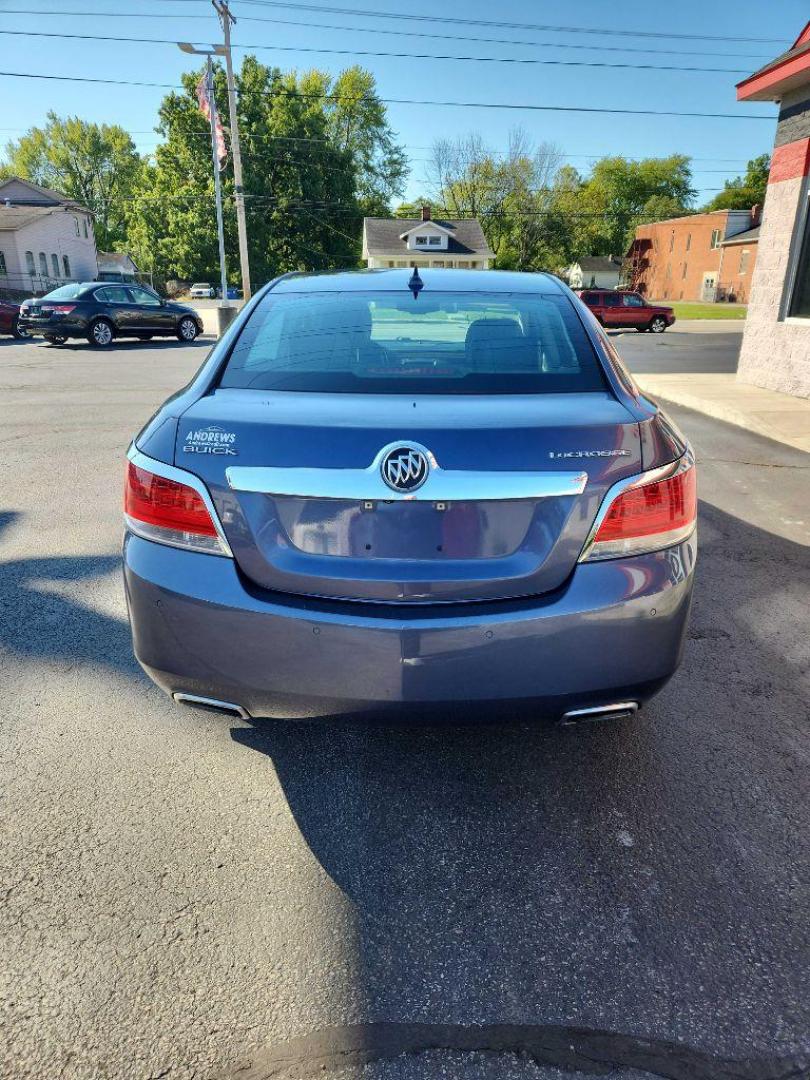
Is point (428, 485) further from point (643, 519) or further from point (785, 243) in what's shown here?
point (785, 243)

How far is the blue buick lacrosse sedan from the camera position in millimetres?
1982

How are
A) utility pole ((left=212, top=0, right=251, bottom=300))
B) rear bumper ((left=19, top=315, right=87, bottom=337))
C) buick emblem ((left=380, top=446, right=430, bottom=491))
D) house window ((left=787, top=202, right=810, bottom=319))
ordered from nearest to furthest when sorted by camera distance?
buick emblem ((left=380, top=446, right=430, bottom=491))
house window ((left=787, top=202, right=810, bottom=319))
rear bumper ((left=19, top=315, right=87, bottom=337))
utility pole ((left=212, top=0, right=251, bottom=300))

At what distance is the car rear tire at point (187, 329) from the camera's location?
2208 cm

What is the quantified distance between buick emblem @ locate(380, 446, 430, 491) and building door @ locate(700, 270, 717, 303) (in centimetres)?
7067

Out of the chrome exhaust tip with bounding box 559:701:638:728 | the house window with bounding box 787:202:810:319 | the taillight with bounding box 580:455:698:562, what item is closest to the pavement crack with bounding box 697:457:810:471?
the house window with bounding box 787:202:810:319

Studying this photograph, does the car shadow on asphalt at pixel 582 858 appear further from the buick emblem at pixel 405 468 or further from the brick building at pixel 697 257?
the brick building at pixel 697 257

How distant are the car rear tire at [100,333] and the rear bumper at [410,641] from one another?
66.6ft

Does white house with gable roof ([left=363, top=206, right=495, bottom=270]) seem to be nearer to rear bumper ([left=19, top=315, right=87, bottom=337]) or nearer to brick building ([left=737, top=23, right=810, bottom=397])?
rear bumper ([left=19, top=315, right=87, bottom=337])

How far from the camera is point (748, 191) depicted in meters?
90.4

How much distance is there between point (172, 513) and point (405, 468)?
71 cm

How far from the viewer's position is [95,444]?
7.85 m

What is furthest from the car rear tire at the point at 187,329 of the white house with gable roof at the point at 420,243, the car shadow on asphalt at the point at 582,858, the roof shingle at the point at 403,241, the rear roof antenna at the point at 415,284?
the roof shingle at the point at 403,241

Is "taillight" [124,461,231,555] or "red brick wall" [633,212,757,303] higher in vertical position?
"red brick wall" [633,212,757,303]

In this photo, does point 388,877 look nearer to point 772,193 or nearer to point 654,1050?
point 654,1050
